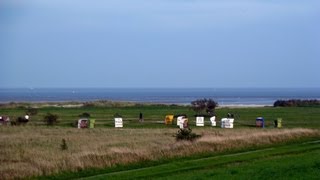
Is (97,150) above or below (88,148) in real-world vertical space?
above

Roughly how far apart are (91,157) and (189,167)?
4.99 metres

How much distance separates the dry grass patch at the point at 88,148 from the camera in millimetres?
27920

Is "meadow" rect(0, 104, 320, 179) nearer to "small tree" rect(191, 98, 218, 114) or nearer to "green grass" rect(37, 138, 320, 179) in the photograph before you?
"green grass" rect(37, 138, 320, 179)

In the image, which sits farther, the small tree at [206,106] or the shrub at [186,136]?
the small tree at [206,106]

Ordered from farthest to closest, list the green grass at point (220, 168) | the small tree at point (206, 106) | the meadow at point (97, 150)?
the small tree at point (206, 106) → the meadow at point (97, 150) → the green grass at point (220, 168)

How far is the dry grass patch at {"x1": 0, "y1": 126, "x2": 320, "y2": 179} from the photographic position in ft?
91.6

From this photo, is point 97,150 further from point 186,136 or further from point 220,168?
point 220,168

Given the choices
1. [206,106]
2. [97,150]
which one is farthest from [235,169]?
[206,106]

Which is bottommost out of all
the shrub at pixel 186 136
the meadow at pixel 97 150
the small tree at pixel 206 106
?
the meadow at pixel 97 150

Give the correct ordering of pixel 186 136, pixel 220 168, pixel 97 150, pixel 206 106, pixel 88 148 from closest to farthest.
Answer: pixel 220 168 → pixel 97 150 → pixel 88 148 → pixel 186 136 → pixel 206 106

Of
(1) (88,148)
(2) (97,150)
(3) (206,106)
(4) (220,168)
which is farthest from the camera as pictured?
(3) (206,106)

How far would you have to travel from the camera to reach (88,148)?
36.4 metres

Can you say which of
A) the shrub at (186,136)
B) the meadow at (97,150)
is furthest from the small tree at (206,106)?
the shrub at (186,136)

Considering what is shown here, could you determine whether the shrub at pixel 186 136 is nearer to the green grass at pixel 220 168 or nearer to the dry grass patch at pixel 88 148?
the dry grass patch at pixel 88 148
